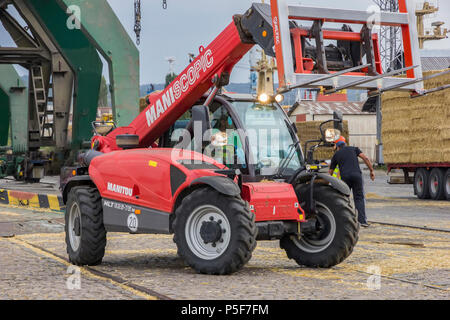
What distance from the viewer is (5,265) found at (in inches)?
313

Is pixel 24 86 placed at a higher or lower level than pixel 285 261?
higher

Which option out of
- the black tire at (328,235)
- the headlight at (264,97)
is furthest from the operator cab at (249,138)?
the black tire at (328,235)

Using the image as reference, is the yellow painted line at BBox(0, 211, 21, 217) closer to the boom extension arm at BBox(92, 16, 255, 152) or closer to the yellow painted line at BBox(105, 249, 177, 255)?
the yellow painted line at BBox(105, 249, 177, 255)

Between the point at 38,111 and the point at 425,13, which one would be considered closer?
the point at 38,111

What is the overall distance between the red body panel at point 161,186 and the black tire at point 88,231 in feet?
0.62

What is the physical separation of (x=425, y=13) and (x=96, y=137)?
59.9 m

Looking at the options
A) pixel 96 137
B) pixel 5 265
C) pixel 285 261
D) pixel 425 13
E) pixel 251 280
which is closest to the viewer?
pixel 251 280

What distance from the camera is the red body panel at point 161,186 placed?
7375 millimetres

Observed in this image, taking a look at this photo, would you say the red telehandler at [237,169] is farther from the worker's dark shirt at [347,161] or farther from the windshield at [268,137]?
the worker's dark shirt at [347,161]

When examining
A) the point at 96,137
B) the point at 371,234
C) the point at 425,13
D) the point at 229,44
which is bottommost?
the point at 371,234

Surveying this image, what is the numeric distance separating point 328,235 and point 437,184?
1609 cm

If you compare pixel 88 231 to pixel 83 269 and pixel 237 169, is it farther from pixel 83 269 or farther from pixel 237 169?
pixel 237 169

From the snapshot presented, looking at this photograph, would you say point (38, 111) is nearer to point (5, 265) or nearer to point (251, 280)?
point (5, 265)

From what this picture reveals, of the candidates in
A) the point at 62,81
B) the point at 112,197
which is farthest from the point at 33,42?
the point at 112,197
